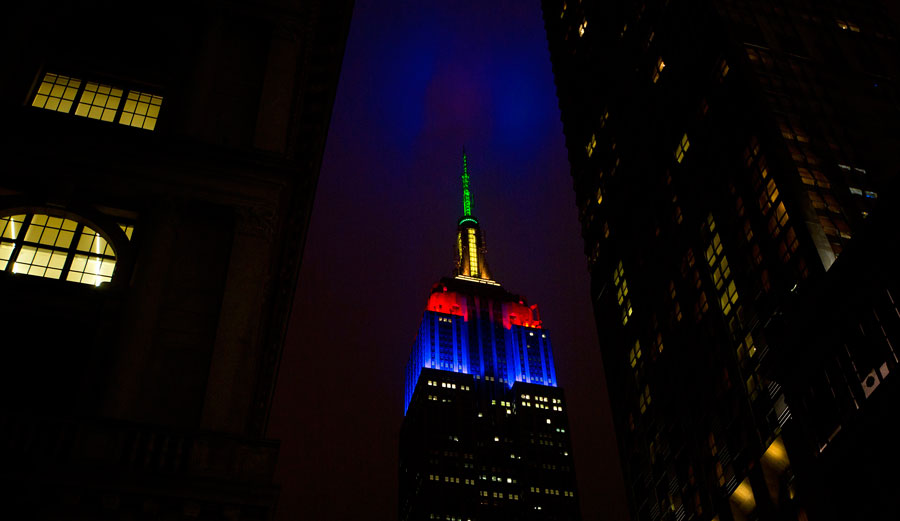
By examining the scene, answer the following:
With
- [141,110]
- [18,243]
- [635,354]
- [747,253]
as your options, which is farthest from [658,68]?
[18,243]

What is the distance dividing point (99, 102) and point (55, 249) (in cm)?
724

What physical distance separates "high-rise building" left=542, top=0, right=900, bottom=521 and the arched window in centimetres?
4095

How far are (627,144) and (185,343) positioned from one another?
86.1 metres

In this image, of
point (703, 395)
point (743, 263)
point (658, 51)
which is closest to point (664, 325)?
point (703, 395)

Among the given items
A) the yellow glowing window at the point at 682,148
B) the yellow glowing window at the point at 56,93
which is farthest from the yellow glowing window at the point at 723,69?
the yellow glowing window at the point at 56,93

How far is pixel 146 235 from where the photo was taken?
25.5m

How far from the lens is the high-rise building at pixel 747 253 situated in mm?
50312

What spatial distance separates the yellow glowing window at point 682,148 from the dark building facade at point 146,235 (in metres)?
59.5

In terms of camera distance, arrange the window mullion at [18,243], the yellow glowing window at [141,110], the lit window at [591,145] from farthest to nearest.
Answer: the lit window at [591,145] < the yellow glowing window at [141,110] < the window mullion at [18,243]

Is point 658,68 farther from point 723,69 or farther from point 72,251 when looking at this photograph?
point 72,251

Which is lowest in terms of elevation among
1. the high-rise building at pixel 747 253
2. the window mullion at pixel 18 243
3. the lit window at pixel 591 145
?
the window mullion at pixel 18 243

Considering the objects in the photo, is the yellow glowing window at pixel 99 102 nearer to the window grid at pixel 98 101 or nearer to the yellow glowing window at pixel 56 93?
the window grid at pixel 98 101

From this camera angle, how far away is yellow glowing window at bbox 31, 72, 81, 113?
28578 millimetres

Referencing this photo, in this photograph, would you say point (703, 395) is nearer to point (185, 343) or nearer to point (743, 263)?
point (743, 263)
